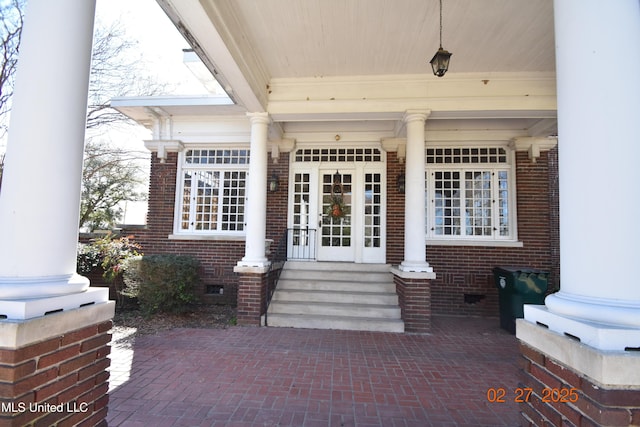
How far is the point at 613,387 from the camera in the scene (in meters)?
1.36

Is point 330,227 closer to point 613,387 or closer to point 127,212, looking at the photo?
point 613,387

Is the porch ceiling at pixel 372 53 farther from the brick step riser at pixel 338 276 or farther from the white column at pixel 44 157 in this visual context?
the brick step riser at pixel 338 276

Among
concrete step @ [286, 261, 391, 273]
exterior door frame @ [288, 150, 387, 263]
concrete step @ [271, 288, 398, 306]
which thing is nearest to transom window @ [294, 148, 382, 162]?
exterior door frame @ [288, 150, 387, 263]

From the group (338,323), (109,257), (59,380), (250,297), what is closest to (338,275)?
(338,323)

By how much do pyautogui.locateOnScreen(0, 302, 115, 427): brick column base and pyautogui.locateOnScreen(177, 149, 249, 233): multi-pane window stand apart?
5.42 m

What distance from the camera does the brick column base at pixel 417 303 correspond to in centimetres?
509

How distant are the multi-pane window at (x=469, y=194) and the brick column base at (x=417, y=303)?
2050mm

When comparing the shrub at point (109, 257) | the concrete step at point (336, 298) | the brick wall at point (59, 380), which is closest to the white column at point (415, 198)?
the concrete step at point (336, 298)

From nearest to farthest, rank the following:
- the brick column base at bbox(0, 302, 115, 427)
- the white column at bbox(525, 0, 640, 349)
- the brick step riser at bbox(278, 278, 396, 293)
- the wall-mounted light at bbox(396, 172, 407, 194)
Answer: the brick column base at bbox(0, 302, 115, 427), the white column at bbox(525, 0, 640, 349), the brick step riser at bbox(278, 278, 396, 293), the wall-mounted light at bbox(396, 172, 407, 194)

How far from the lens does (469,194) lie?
7.02m

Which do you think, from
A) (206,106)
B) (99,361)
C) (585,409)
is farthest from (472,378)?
(206,106)

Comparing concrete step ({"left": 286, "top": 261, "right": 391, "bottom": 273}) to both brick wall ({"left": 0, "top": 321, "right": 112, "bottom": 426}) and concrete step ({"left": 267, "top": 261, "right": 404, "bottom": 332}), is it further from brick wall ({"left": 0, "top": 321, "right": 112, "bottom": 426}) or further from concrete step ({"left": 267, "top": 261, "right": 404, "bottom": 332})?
brick wall ({"left": 0, "top": 321, "right": 112, "bottom": 426})

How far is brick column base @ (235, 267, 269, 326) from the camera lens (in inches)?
209
